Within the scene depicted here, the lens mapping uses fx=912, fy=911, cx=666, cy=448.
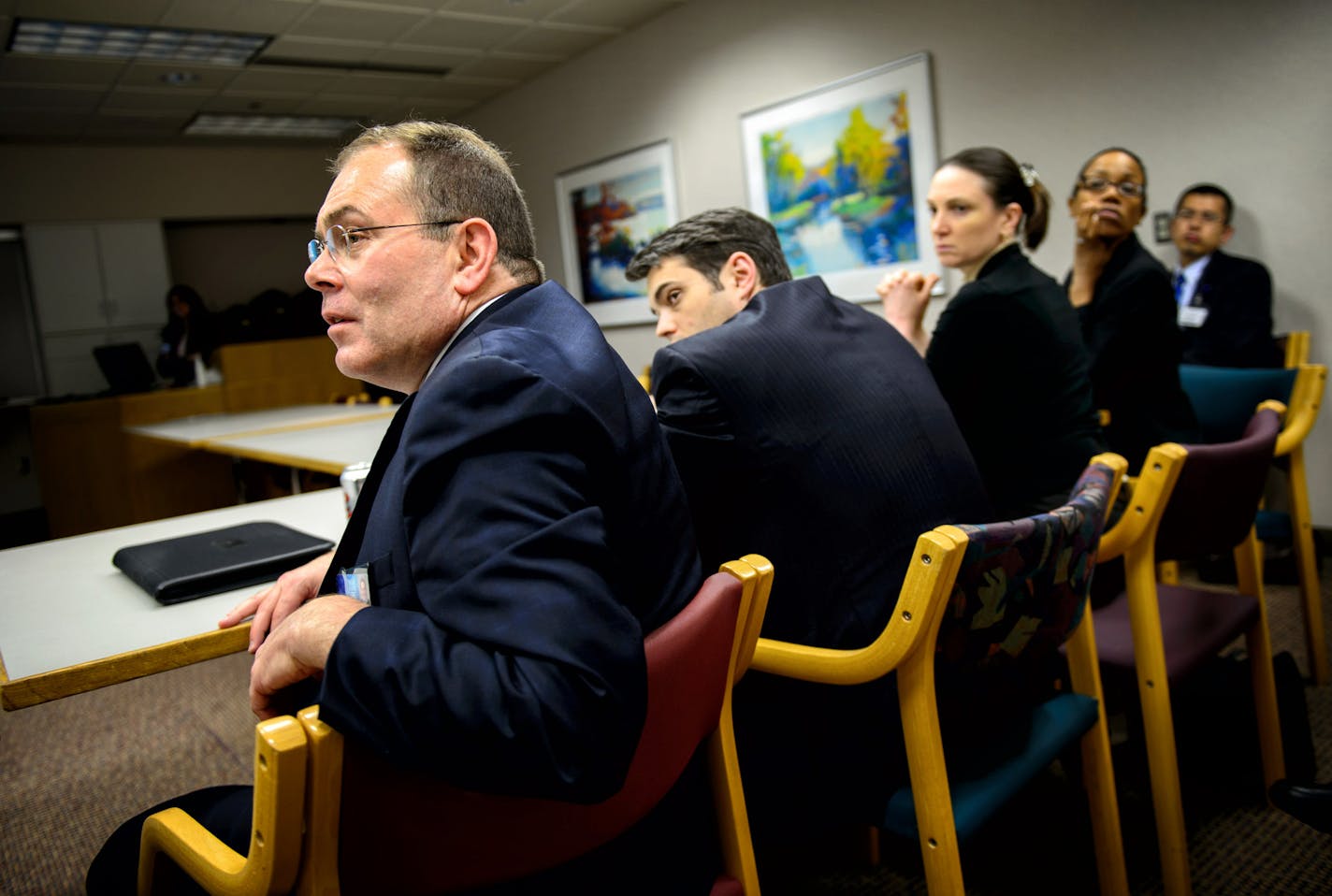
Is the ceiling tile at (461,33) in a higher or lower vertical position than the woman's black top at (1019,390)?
higher

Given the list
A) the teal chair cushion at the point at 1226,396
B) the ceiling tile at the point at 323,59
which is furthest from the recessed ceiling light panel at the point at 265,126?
the teal chair cushion at the point at 1226,396

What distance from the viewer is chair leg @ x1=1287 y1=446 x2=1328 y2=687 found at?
2445mm

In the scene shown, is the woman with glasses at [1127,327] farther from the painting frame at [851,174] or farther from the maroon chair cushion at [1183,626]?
the painting frame at [851,174]

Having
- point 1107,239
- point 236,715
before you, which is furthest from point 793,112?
point 236,715

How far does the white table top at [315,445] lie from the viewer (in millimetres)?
2900

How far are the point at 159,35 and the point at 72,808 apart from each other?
180 inches

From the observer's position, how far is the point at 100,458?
6500 millimetres

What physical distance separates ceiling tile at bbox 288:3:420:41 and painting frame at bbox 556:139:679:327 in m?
1.64

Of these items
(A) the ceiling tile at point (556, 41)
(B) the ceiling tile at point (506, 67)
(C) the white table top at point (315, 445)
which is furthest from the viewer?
(B) the ceiling tile at point (506, 67)

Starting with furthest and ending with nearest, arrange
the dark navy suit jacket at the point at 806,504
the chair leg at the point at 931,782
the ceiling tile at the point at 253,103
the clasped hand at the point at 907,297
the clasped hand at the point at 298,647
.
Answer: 1. the ceiling tile at the point at 253,103
2. the clasped hand at the point at 907,297
3. the dark navy suit jacket at the point at 806,504
4. the chair leg at the point at 931,782
5. the clasped hand at the point at 298,647

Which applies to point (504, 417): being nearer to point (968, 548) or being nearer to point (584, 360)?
point (584, 360)

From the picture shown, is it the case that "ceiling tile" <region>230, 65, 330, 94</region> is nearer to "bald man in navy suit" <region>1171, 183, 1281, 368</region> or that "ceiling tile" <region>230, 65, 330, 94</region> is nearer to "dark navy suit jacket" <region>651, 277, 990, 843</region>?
"bald man in navy suit" <region>1171, 183, 1281, 368</region>

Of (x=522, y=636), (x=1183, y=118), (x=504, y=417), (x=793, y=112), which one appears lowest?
(x=522, y=636)

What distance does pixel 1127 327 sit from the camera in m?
2.47
